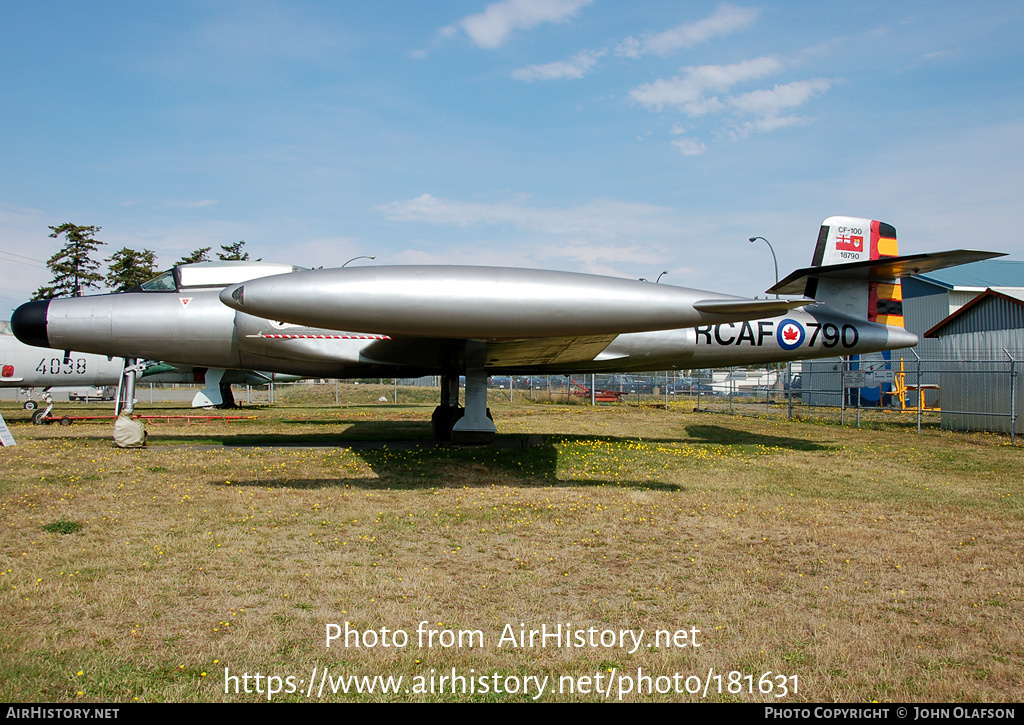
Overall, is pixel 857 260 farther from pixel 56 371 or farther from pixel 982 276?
pixel 982 276

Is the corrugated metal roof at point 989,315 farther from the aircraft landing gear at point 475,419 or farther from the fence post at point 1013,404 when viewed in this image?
the aircraft landing gear at point 475,419

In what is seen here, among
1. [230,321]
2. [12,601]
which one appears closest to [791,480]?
[12,601]

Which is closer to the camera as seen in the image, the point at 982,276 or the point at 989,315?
the point at 989,315

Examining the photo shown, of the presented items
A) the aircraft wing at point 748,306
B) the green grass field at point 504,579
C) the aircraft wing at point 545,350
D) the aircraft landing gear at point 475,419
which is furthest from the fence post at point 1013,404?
the aircraft landing gear at point 475,419

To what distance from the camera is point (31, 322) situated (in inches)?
424

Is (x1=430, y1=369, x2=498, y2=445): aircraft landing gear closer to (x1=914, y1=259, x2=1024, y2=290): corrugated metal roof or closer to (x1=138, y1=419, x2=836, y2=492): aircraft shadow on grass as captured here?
(x1=138, y1=419, x2=836, y2=492): aircraft shadow on grass

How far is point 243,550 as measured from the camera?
5043 mm

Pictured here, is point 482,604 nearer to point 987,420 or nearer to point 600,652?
point 600,652

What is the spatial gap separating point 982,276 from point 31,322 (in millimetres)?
40353

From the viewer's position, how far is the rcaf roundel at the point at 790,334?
39.4ft

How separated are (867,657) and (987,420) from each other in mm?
17276

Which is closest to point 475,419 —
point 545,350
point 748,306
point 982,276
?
point 545,350

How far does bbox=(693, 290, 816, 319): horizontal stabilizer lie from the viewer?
18.8 feet

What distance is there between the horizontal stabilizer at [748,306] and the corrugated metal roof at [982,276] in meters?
30.0
